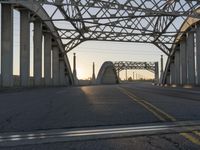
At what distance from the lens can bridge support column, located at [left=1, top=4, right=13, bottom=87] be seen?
31.2 m

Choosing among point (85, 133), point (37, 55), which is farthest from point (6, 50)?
point (85, 133)

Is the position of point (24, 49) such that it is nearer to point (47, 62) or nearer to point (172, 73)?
point (47, 62)

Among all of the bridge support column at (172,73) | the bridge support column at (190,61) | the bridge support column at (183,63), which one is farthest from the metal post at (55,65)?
the bridge support column at (172,73)

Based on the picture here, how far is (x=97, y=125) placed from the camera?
9031 mm

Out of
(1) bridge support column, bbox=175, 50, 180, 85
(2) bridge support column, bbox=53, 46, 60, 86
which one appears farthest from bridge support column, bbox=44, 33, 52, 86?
(1) bridge support column, bbox=175, 50, 180, 85

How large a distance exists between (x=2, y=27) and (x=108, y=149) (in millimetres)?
27496

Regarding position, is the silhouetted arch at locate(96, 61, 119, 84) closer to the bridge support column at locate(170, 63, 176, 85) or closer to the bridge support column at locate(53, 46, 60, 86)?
the bridge support column at locate(170, 63, 176, 85)

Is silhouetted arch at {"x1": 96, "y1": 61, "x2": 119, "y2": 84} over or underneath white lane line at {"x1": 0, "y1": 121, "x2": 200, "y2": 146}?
over

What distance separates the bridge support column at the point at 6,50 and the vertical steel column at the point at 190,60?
27169mm

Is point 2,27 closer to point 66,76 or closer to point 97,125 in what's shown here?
point 97,125

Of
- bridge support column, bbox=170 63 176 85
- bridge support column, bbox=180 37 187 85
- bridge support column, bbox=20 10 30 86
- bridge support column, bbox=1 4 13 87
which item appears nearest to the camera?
bridge support column, bbox=1 4 13 87

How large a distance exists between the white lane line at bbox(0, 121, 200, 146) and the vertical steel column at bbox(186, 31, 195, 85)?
139ft

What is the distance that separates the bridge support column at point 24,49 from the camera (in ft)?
118

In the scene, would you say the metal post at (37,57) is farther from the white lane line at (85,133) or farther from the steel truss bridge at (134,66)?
the steel truss bridge at (134,66)
